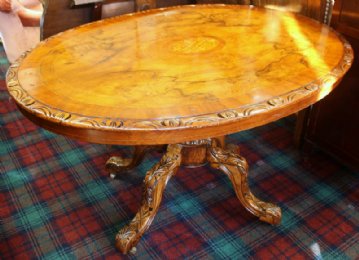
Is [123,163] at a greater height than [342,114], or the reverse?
[342,114]

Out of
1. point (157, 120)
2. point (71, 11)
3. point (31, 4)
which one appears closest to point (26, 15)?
point (31, 4)

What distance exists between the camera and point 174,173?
1433 mm

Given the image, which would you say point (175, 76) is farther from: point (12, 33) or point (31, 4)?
point (31, 4)

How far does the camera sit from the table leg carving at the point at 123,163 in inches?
68.5

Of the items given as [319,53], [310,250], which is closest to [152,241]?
[310,250]

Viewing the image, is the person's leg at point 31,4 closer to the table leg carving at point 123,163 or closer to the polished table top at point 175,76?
the polished table top at point 175,76

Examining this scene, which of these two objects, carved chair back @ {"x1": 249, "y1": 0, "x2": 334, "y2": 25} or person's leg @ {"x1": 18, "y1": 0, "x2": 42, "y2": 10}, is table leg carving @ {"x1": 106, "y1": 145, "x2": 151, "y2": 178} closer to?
carved chair back @ {"x1": 249, "y1": 0, "x2": 334, "y2": 25}

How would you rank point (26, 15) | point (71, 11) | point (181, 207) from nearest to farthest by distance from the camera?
point (181, 207) → point (71, 11) → point (26, 15)


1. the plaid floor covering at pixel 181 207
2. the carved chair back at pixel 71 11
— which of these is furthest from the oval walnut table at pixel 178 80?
the carved chair back at pixel 71 11

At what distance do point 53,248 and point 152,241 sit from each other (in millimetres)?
388

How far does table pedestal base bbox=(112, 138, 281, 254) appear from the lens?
136 cm

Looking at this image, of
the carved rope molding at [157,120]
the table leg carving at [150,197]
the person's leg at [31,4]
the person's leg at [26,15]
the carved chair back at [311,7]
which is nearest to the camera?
the carved rope molding at [157,120]

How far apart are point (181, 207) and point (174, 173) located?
0.23 m

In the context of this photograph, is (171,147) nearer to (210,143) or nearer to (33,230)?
(210,143)
